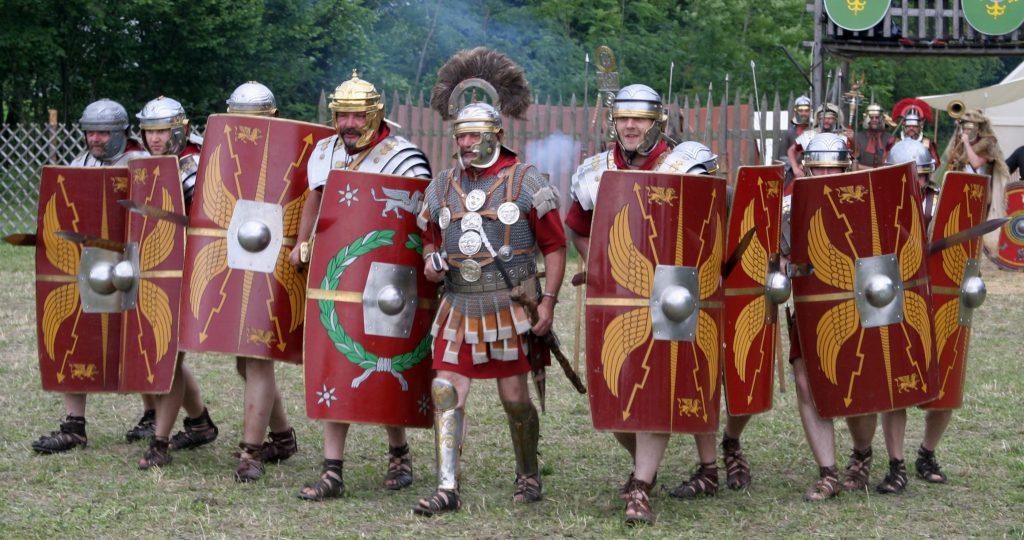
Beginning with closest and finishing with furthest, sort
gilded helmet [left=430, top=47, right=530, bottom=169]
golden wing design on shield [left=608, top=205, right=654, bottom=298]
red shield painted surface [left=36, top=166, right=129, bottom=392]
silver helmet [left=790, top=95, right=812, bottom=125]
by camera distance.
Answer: golden wing design on shield [left=608, top=205, right=654, bottom=298]
gilded helmet [left=430, top=47, right=530, bottom=169]
red shield painted surface [left=36, top=166, right=129, bottom=392]
silver helmet [left=790, top=95, right=812, bottom=125]

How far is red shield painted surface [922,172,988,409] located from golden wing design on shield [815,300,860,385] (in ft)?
1.75

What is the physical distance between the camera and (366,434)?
6.91 metres

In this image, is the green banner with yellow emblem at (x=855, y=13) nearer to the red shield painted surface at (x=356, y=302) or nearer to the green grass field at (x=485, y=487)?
the green grass field at (x=485, y=487)

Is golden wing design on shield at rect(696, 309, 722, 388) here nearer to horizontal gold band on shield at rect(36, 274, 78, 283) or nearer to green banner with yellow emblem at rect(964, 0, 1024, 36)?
horizontal gold band on shield at rect(36, 274, 78, 283)

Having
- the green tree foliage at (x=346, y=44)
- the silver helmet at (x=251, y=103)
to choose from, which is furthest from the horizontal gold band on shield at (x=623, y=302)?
the green tree foliage at (x=346, y=44)

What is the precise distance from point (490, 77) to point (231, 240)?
4.32 feet

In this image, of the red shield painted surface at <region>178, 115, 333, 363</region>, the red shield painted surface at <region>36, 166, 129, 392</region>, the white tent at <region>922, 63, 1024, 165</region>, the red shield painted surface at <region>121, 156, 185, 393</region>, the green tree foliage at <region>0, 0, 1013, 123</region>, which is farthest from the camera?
the green tree foliage at <region>0, 0, 1013, 123</region>

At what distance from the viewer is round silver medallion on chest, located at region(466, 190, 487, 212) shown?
207 inches

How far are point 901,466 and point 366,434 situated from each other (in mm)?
2623

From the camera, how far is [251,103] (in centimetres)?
596

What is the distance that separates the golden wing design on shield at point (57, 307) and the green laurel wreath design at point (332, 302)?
58.9 inches

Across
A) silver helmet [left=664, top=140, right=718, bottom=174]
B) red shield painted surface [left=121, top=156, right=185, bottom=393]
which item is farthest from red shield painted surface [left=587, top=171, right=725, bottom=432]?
red shield painted surface [left=121, top=156, right=185, bottom=393]

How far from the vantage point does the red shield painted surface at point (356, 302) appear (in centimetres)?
543

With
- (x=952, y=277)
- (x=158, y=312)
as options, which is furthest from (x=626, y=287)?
(x=158, y=312)
